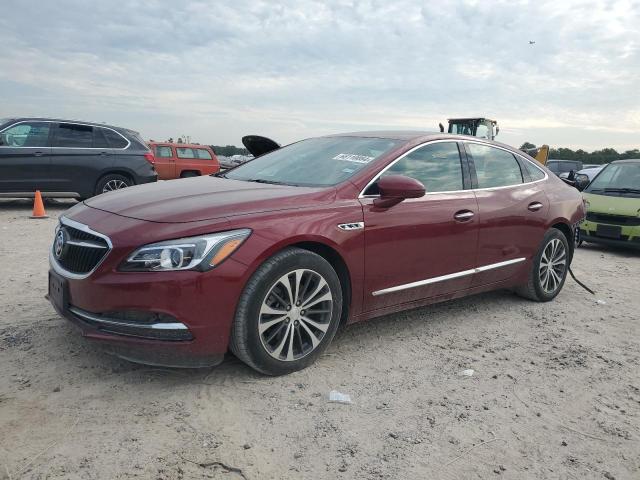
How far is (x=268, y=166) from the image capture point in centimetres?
444

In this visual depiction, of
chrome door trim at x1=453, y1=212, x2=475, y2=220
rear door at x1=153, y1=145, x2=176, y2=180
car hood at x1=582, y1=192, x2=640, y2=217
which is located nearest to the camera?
chrome door trim at x1=453, y1=212, x2=475, y2=220

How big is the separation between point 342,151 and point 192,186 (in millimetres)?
1170

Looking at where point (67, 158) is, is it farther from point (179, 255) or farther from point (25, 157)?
point (179, 255)

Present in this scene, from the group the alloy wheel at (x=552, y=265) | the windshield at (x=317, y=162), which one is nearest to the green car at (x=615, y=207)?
the alloy wheel at (x=552, y=265)

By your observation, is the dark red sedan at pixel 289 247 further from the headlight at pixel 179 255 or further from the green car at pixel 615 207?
the green car at pixel 615 207

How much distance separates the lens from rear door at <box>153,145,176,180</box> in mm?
18578

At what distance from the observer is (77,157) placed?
406 inches

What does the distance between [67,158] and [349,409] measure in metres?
9.11

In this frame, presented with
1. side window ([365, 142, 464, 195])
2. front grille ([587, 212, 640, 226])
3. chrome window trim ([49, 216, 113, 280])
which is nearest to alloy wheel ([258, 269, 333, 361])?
chrome window trim ([49, 216, 113, 280])

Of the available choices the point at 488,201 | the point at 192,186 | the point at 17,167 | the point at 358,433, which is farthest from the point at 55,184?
the point at 358,433

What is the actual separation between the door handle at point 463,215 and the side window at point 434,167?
0.67ft

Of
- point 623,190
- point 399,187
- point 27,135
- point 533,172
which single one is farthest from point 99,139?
point 623,190

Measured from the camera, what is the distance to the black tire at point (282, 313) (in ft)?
10.1

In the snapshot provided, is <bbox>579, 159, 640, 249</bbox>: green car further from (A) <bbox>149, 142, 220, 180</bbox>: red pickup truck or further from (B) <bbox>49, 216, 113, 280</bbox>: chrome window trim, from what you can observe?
(A) <bbox>149, 142, 220, 180</bbox>: red pickup truck
